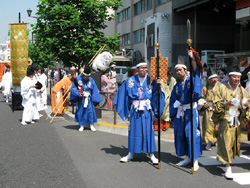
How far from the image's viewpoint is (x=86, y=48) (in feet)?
46.7

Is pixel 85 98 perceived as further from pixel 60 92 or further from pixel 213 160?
pixel 213 160

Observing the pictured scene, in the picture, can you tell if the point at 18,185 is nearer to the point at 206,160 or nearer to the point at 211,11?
the point at 206,160

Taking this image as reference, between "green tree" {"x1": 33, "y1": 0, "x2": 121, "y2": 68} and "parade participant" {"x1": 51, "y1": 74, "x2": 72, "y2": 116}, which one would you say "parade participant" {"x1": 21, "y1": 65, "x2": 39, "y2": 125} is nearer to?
"parade participant" {"x1": 51, "y1": 74, "x2": 72, "y2": 116}

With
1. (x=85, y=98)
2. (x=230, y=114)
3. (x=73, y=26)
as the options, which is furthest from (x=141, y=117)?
(x=73, y=26)

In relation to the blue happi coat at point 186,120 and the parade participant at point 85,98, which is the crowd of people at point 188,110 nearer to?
the blue happi coat at point 186,120

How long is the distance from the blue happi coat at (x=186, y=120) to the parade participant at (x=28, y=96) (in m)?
5.97

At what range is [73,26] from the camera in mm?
13953

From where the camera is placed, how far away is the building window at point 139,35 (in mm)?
34619

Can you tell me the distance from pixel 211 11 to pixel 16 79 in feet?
50.2

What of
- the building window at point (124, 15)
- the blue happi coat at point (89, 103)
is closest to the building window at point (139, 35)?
the building window at point (124, 15)

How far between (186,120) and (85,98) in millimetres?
4111

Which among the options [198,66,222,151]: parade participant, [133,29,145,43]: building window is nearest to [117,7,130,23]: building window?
[133,29,145,43]: building window

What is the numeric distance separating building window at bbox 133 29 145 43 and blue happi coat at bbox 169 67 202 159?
1157 inches

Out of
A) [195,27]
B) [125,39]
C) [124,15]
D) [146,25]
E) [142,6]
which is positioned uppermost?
[124,15]
